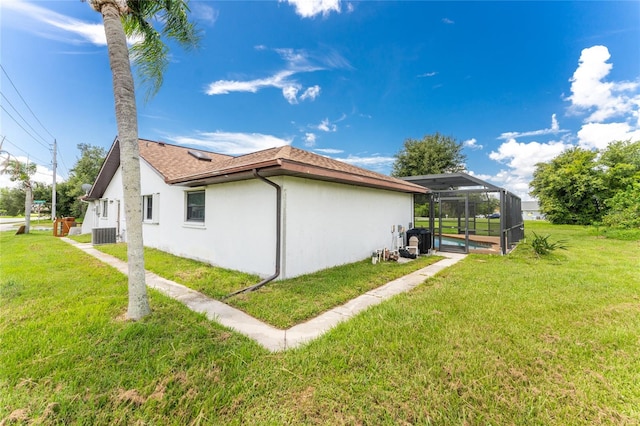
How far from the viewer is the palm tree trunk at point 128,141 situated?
356 centimetres

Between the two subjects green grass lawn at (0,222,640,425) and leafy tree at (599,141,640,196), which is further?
leafy tree at (599,141,640,196)

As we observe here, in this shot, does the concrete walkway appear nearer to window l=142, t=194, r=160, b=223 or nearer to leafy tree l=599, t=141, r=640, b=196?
window l=142, t=194, r=160, b=223

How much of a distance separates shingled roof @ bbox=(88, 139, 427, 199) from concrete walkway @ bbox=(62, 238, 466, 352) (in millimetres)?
2726

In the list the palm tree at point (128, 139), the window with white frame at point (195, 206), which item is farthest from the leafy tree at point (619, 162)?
the palm tree at point (128, 139)

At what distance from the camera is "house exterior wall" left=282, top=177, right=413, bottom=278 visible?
229 inches

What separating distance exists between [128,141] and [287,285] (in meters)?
3.75

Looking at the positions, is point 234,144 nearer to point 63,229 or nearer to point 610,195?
point 63,229

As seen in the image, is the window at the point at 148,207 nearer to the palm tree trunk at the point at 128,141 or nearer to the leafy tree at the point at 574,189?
the palm tree trunk at the point at 128,141

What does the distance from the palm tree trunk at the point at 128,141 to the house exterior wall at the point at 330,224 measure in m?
2.73

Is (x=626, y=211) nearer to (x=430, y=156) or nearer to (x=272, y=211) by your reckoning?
(x=430, y=156)

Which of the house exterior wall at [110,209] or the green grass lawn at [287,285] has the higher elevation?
the house exterior wall at [110,209]

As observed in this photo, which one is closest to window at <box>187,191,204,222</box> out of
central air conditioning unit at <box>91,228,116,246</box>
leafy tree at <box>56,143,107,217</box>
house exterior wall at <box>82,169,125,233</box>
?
central air conditioning unit at <box>91,228,116,246</box>

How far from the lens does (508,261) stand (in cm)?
811

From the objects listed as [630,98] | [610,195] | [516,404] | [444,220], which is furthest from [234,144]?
[610,195]
